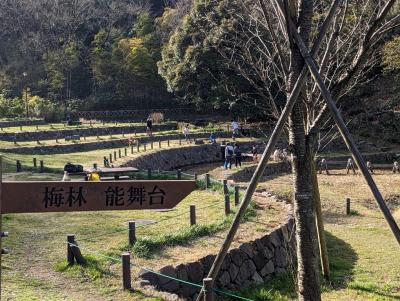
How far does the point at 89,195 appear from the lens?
496 cm

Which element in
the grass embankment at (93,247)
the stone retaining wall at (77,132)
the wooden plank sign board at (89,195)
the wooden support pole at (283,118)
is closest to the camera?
the wooden plank sign board at (89,195)

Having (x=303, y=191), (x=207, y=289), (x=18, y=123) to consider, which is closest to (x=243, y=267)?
(x=207, y=289)

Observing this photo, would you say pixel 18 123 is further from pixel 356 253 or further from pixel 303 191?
pixel 303 191

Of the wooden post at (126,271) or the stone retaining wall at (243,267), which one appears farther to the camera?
the stone retaining wall at (243,267)

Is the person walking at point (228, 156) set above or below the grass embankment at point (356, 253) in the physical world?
above

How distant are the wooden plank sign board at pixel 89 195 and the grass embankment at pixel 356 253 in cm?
505

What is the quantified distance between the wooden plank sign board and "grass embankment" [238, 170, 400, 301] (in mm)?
5051

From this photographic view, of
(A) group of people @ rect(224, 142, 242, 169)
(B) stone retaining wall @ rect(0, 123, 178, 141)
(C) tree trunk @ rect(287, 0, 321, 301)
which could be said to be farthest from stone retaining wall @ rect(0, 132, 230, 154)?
(C) tree trunk @ rect(287, 0, 321, 301)

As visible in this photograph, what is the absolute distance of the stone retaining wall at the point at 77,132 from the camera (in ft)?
104

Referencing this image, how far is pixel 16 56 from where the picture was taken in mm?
52656

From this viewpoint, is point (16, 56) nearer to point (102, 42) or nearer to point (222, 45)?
point (102, 42)

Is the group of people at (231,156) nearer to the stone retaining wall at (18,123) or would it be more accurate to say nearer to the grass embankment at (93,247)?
the grass embankment at (93,247)

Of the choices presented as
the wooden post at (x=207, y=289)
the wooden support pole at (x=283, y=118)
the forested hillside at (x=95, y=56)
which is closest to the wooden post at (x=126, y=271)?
the wooden post at (x=207, y=289)

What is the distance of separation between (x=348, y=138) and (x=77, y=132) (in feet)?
102
